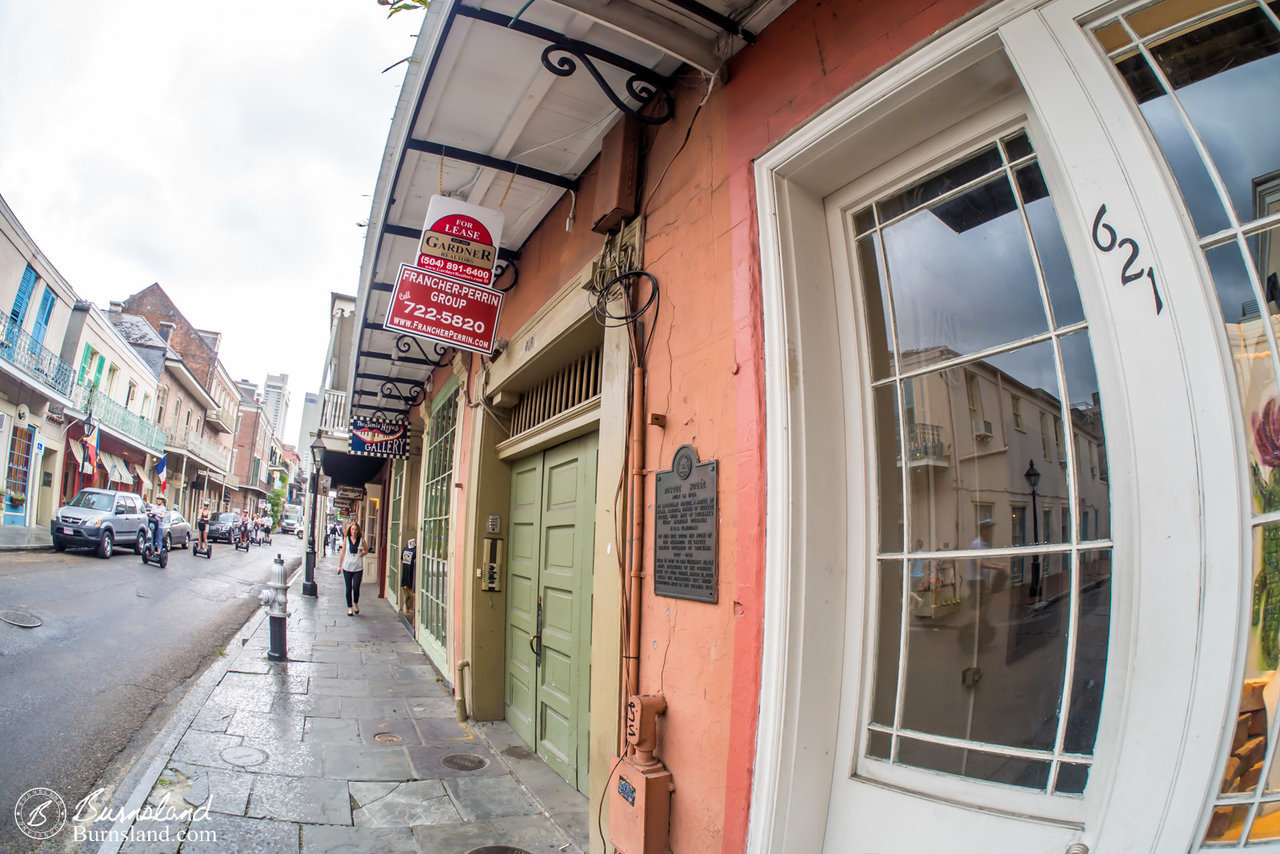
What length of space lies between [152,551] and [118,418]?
14.0 metres

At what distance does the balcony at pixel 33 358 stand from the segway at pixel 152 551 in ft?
21.2

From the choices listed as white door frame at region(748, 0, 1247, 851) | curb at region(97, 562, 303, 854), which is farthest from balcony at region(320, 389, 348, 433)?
white door frame at region(748, 0, 1247, 851)

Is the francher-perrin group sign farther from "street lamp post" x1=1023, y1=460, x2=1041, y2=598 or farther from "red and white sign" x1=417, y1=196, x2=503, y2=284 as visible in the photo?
"street lamp post" x1=1023, y1=460, x2=1041, y2=598

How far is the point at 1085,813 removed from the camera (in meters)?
1.57

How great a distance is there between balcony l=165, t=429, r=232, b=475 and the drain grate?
3639cm

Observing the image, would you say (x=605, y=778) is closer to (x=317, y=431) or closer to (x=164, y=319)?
(x=317, y=431)

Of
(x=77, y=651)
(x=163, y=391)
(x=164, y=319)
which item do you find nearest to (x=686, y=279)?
(x=77, y=651)

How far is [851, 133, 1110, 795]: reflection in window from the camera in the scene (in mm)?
1720

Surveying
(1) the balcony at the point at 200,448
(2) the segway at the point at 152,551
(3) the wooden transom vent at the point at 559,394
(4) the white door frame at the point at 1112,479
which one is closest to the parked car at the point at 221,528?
(1) the balcony at the point at 200,448

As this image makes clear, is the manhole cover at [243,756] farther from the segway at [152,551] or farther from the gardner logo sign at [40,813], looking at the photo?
the segway at [152,551]

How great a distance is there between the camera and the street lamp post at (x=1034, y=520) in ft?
5.89

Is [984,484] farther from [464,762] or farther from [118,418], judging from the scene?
[118,418]

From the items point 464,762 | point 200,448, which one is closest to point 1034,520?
point 464,762

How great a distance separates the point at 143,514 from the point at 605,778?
63.5 feet
